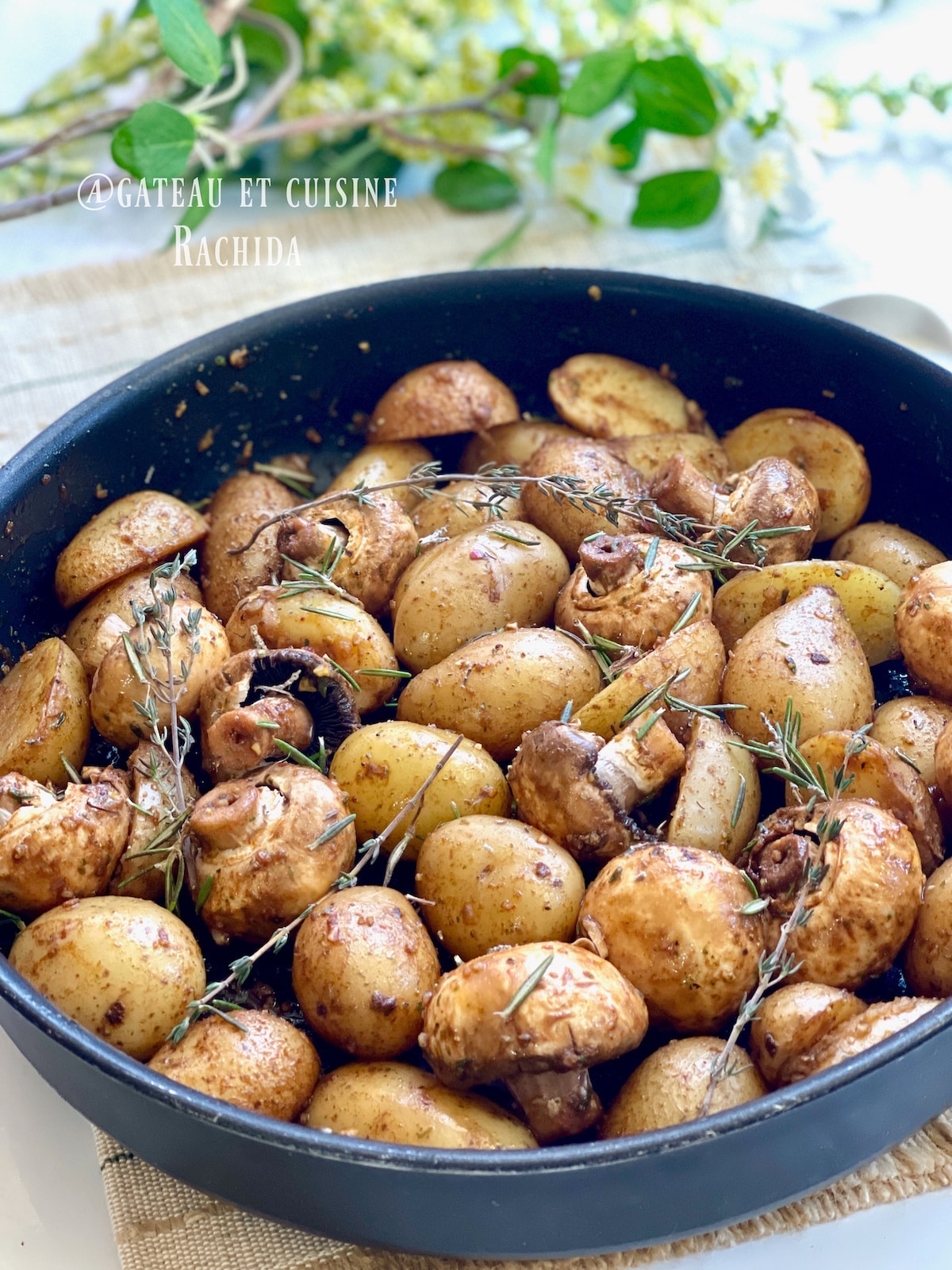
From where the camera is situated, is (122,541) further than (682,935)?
Yes

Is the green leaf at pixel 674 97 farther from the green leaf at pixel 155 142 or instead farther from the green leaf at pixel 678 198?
the green leaf at pixel 155 142

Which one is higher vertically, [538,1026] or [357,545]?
[357,545]

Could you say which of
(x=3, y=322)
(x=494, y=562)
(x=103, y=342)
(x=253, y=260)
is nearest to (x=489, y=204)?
(x=253, y=260)

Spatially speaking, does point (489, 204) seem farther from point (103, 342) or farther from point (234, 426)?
point (234, 426)

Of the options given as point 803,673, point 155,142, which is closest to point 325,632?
point 803,673

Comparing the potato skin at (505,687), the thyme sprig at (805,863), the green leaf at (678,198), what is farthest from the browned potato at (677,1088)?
the green leaf at (678,198)

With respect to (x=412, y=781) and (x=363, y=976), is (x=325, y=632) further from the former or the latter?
(x=363, y=976)
